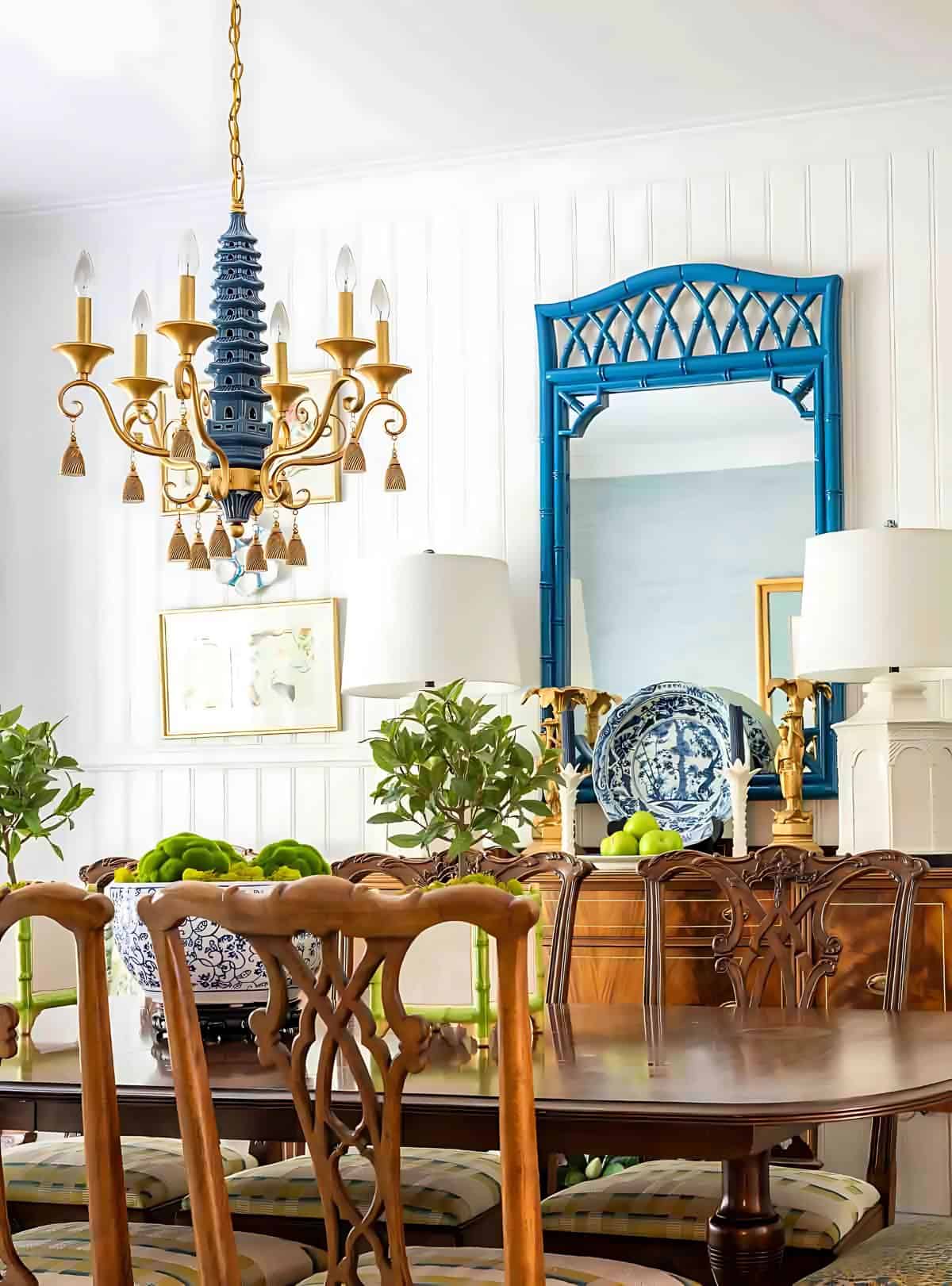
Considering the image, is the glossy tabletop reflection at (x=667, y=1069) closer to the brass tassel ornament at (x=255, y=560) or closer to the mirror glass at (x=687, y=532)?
the brass tassel ornament at (x=255, y=560)

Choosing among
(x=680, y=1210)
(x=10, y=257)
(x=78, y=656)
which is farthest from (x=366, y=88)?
(x=680, y=1210)

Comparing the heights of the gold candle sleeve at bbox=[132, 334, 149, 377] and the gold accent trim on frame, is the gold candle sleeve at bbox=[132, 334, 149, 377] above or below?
above

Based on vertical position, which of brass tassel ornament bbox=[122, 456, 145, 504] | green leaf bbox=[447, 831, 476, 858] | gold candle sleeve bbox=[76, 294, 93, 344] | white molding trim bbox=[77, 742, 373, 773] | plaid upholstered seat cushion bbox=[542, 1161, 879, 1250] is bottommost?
plaid upholstered seat cushion bbox=[542, 1161, 879, 1250]

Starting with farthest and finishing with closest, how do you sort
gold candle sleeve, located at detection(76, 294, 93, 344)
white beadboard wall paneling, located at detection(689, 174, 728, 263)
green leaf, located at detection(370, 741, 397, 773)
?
white beadboard wall paneling, located at detection(689, 174, 728, 263)
green leaf, located at detection(370, 741, 397, 773)
gold candle sleeve, located at detection(76, 294, 93, 344)

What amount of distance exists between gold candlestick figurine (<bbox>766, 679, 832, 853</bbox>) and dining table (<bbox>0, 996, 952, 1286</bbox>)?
1512 millimetres

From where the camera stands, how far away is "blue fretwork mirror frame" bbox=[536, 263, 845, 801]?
169 inches

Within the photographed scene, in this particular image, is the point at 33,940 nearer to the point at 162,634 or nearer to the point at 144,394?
the point at 144,394

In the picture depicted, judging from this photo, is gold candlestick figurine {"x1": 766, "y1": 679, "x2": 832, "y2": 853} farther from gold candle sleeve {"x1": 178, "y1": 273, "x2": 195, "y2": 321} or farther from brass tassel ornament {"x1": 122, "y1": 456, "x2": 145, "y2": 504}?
gold candle sleeve {"x1": 178, "y1": 273, "x2": 195, "y2": 321}

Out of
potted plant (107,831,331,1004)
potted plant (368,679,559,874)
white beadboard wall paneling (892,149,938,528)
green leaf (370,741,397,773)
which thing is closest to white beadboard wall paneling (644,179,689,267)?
white beadboard wall paneling (892,149,938,528)

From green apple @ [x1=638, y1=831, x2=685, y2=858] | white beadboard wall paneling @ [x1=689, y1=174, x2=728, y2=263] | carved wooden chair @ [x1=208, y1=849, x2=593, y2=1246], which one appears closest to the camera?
carved wooden chair @ [x1=208, y1=849, x2=593, y2=1246]

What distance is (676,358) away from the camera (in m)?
4.45

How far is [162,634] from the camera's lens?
191 inches

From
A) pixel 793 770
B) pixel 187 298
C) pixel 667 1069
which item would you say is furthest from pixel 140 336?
pixel 793 770

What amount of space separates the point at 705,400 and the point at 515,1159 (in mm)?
3158
